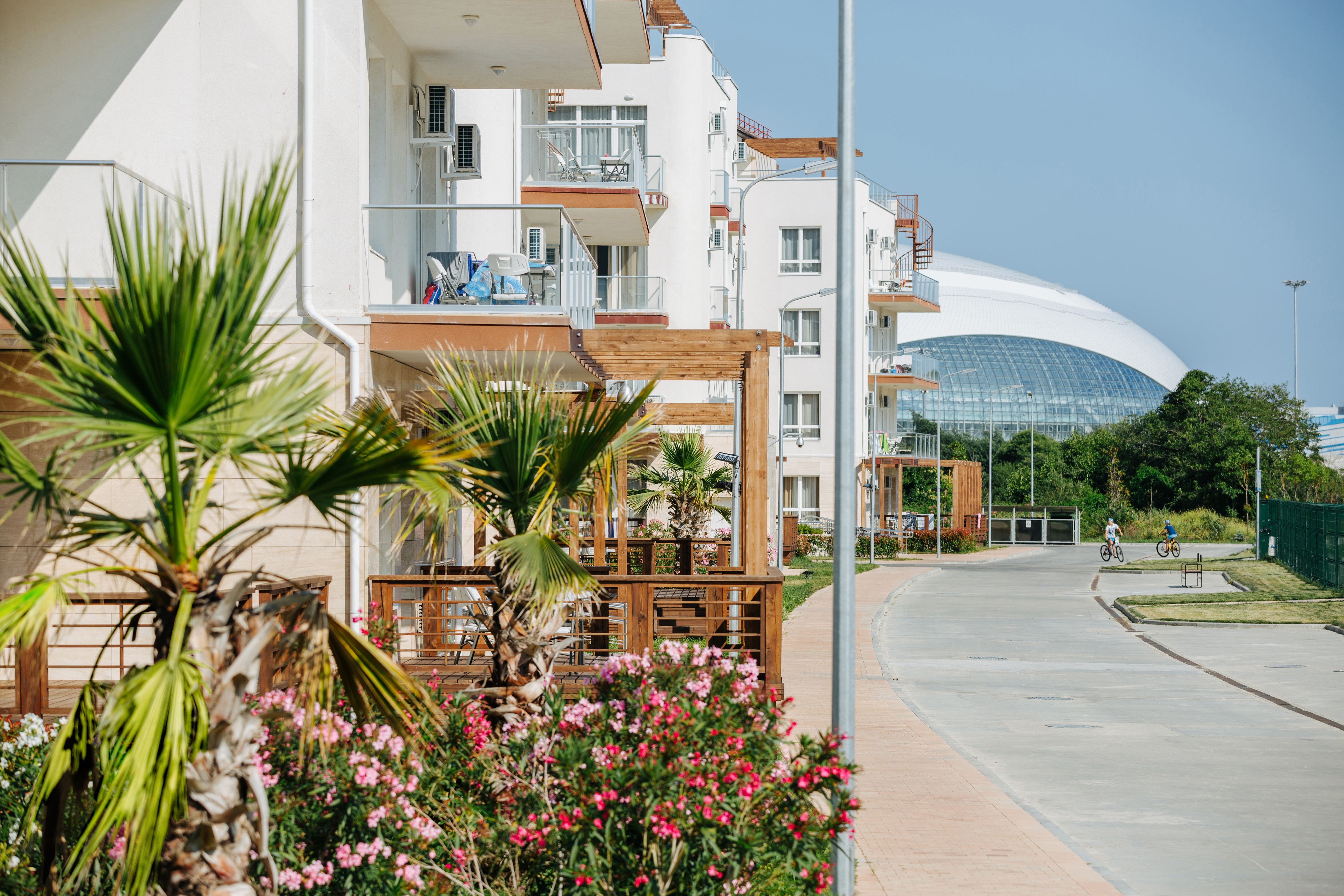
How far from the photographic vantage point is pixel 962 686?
55.1ft

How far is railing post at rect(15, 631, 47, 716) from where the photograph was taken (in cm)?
862

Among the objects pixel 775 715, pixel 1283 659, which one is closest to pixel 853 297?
pixel 775 715

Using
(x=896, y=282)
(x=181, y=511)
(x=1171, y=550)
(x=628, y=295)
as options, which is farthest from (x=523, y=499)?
(x=896, y=282)

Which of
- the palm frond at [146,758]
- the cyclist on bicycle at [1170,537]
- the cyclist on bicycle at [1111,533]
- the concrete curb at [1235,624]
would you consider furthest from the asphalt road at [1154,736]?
the cyclist on bicycle at [1170,537]

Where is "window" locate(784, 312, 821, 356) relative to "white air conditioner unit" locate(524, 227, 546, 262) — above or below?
above

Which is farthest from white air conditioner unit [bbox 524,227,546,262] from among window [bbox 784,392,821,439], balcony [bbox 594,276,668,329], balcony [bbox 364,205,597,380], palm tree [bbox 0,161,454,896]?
window [bbox 784,392,821,439]

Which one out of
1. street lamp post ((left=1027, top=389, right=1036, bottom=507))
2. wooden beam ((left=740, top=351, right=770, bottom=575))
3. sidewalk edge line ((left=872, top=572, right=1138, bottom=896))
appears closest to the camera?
sidewalk edge line ((left=872, top=572, right=1138, bottom=896))

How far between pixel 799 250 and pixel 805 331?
11.2 ft

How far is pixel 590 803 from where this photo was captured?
16.2 feet

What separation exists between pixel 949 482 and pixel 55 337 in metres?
62.0

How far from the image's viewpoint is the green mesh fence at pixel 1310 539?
33.1m

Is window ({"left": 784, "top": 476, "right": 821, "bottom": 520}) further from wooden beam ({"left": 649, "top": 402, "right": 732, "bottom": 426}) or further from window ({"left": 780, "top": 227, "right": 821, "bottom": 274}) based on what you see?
wooden beam ({"left": 649, "top": 402, "right": 732, "bottom": 426})

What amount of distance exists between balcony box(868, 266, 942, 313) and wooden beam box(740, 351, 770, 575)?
45276 mm

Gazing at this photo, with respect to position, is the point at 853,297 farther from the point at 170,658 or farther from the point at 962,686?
the point at 962,686
